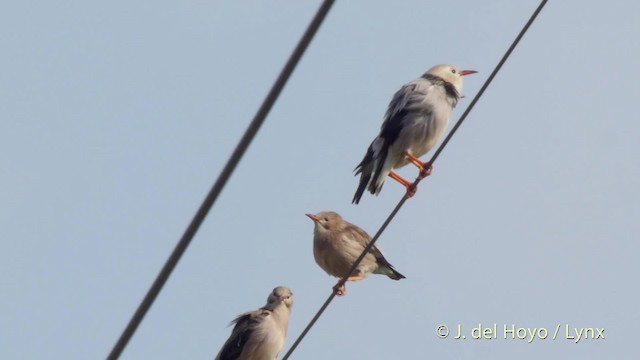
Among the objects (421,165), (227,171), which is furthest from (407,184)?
(227,171)

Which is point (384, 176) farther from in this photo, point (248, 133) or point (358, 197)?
point (248, 133)

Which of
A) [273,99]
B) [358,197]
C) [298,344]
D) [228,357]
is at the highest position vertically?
[273,99]

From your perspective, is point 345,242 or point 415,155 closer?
point 415,155

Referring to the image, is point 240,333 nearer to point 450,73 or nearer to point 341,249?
point 341,249

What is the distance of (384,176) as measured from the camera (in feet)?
34.7

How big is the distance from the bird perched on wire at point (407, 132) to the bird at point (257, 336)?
4.10 ft

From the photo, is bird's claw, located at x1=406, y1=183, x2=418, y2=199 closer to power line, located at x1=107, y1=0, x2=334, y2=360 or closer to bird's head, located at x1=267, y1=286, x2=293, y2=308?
bird's head, located at x1=267, y1=286, x2=293, y2=308

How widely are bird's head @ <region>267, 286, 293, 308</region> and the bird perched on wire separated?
1.23m

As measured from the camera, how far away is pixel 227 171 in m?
3.93

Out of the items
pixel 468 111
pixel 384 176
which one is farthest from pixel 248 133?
pixel 384 176

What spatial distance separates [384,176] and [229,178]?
6.68m

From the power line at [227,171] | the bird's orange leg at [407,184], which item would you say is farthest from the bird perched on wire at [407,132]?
the power line at [227,171]

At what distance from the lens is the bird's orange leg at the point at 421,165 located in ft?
32.2

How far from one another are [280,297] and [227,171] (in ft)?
24.4
